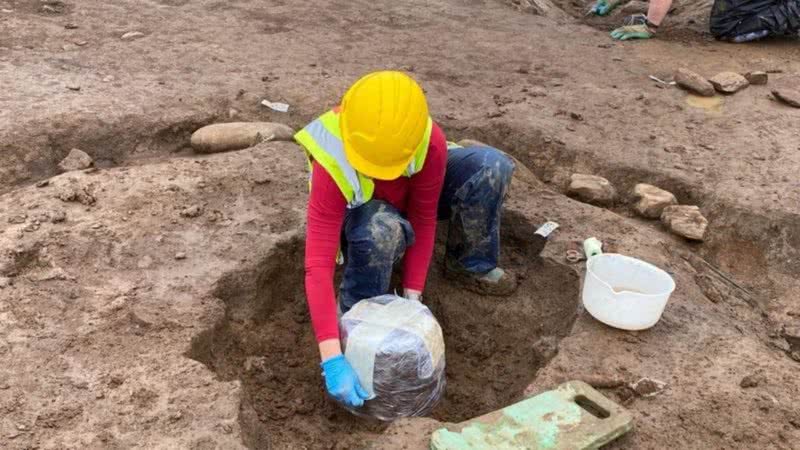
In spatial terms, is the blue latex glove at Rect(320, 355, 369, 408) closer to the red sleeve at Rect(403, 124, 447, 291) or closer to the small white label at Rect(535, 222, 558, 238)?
the red sleeve at Rect(403, 124, 447, 291)

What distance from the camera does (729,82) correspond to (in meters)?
4.88

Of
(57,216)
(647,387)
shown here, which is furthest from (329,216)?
(57,216)

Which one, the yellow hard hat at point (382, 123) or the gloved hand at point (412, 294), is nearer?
the yellow hard hat at point (382, 123)

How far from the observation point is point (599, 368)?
252 centimetres

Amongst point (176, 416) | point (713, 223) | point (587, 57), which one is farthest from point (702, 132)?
point (176, 416)

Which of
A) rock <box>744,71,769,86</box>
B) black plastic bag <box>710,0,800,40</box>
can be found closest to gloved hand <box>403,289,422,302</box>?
rock <box>744,71,769,86</box>

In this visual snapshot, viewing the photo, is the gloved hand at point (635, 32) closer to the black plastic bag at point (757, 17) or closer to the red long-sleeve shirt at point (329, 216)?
the black plastic bag at point (757, 17)

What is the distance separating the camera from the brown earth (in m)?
2.34

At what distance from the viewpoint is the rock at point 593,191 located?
12.2ft

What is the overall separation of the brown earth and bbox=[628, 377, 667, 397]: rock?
2 cm

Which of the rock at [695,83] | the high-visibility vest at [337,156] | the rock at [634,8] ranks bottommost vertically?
the rock at [634,8]

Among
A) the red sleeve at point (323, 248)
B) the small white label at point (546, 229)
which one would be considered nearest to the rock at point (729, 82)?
the small white label at point (546, 229)

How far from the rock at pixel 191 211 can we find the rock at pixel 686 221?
220 centimetres

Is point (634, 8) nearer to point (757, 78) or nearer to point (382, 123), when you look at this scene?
point (757, 78)
